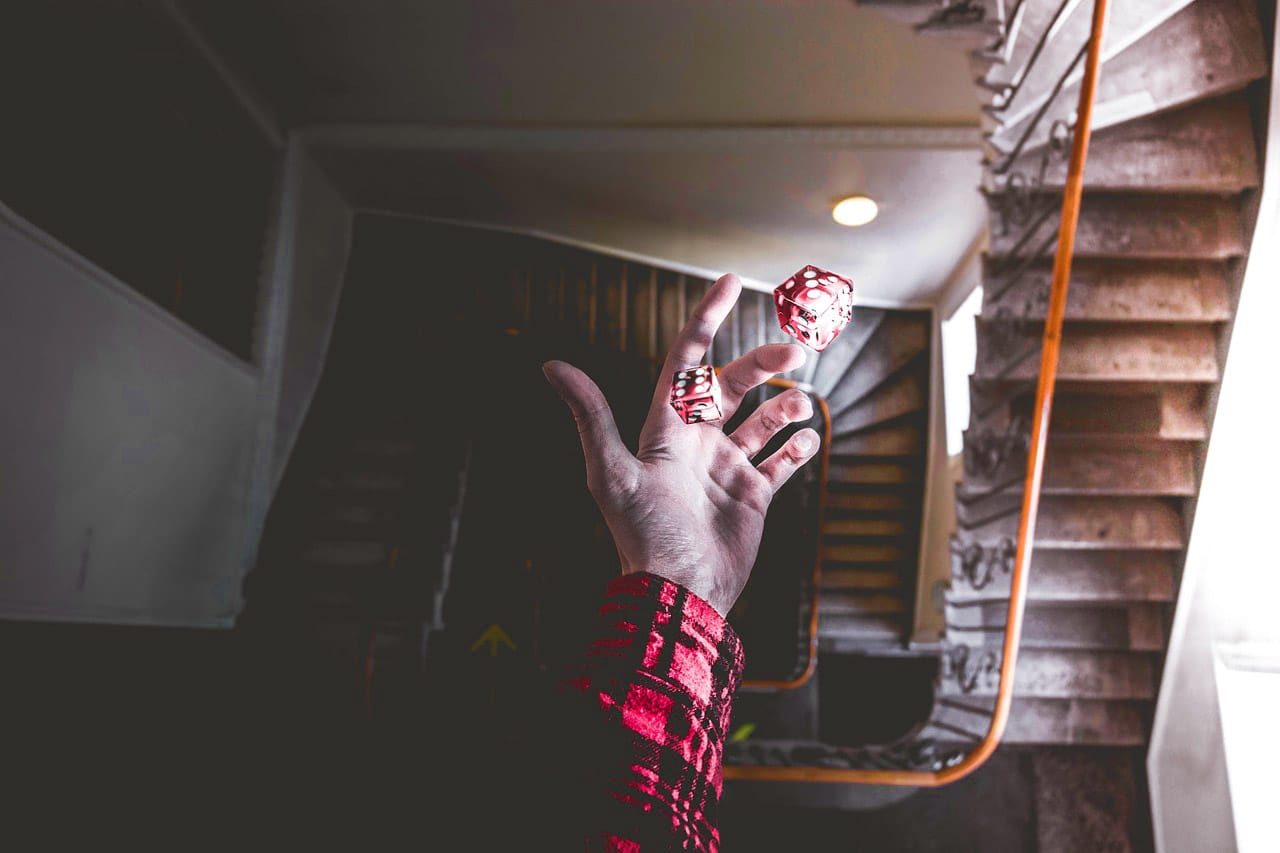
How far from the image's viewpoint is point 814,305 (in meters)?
1.22

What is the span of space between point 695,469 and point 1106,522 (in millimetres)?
2451

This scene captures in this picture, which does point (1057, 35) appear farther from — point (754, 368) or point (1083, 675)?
point (754, 368)

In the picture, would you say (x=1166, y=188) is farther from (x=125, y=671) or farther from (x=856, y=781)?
(x=125, y=671)

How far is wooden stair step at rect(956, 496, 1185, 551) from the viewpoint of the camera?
2.83 m

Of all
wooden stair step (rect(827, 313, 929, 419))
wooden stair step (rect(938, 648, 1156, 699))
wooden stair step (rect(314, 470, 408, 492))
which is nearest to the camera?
wooden stair step (rect(938, 648, 1156, 699))

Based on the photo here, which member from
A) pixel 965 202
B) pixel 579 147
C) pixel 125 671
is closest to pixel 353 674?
pixel 125 671

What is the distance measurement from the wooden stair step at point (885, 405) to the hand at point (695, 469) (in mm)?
4254

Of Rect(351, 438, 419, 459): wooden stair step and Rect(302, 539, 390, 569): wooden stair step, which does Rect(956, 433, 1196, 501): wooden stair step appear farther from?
Rect(351, 438, 419, 459): wooden stair step

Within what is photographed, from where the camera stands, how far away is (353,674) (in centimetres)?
329

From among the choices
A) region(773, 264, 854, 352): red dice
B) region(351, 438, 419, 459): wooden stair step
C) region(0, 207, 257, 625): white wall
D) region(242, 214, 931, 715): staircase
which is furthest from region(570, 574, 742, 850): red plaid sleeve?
region(351, 438, 419, 459): wooden stair step

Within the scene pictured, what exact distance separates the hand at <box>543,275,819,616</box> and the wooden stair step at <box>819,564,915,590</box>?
14.1 ft

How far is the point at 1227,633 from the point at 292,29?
4.15 metres

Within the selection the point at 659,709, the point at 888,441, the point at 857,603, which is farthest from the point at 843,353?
the point at 659,709

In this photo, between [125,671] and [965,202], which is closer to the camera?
[125,671]
